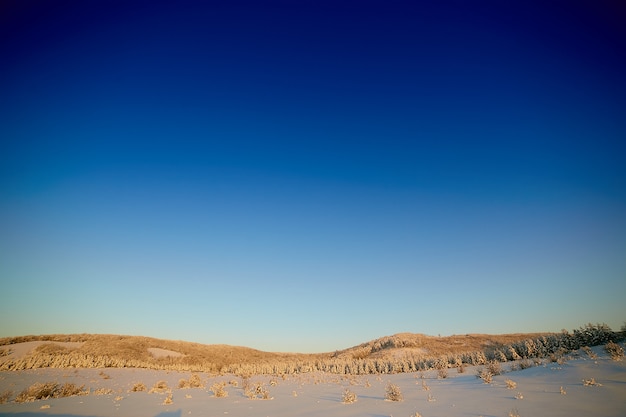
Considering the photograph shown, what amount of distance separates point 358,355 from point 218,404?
1540 inches

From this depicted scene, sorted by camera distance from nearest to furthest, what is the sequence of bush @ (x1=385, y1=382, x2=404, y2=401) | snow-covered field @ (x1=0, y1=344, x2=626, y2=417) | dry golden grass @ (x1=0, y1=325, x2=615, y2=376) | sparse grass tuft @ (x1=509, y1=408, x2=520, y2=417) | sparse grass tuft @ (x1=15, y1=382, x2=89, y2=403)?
sparse grass tuft @ (x1=509, y1=408, x2=520, y2=417)
snow-covered field @ (x1=0, y1=344, x2=626, y2=417)
bush @ (x1=385, y1=382, x2=404, y2=401)
sparse grass tuft @ (x1=15, y1=382, x2=89, y2=403)
dry golden grass @ (x1=0, y1=325, x2=615, y2=376)

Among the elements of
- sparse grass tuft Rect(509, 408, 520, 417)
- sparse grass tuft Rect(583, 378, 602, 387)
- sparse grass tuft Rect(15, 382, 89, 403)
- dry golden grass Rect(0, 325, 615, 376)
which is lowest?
sparse grass tuft Rect(509, 408, 520, 417)

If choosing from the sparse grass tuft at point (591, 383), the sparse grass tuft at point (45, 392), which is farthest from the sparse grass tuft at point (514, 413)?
the sparse grass tuft at point (45, 392)

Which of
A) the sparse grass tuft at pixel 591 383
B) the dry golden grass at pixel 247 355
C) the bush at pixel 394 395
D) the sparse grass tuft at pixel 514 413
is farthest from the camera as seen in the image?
the dry golden grass at pixel 247 355

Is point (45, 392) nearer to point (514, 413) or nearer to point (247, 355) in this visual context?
point (514, 413)

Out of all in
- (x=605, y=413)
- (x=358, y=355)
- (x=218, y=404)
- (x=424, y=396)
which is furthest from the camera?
(x=358, y=355)

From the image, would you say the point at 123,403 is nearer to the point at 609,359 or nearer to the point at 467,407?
the point at 467,407

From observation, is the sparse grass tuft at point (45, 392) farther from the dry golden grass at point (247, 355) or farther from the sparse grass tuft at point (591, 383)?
the sparse grass tuft at point (591, 383)

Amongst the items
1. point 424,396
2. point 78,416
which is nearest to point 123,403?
point 78,416

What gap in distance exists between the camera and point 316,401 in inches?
486

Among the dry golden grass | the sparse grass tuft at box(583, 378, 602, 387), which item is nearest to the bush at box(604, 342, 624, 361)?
the sparse grass tuft at box(583, 378, 602, 387)

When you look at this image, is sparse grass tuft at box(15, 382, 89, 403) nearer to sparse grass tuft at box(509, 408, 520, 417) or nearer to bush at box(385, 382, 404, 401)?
bush at box(385, 382, 404, 401)

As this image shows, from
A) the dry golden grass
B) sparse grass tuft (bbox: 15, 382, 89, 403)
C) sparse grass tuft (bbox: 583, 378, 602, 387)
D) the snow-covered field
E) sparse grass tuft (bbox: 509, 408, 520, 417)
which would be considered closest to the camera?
sparse grass tuft (bbox: 509, 408, 520, 417)

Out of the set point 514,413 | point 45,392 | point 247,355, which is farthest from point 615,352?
point 247,355
